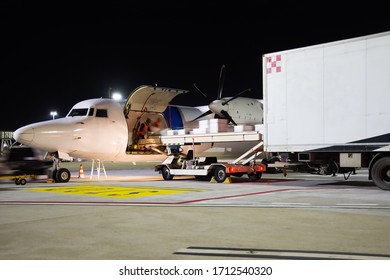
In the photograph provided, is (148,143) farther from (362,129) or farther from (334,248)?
(334,248)

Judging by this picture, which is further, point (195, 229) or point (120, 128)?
point (120, 128)

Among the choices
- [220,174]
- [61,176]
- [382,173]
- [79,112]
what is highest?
[79,112]

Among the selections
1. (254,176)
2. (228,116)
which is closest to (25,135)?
(228,116)

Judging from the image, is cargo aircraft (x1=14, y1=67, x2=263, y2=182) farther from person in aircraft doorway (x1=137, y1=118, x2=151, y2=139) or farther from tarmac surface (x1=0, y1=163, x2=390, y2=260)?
tarmac surface (x1=0, y1=163, x2=390, y2=260)

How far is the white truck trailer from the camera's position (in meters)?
13.5

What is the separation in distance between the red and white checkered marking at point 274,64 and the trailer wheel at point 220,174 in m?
4.86

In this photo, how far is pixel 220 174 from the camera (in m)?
18.6

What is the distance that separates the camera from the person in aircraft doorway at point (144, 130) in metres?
22.9

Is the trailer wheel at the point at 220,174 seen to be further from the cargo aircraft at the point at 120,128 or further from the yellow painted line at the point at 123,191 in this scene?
the yellow painted line at the point at 123,191

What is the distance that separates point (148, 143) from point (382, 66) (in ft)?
40.9

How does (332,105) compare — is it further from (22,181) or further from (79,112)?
(22,181)

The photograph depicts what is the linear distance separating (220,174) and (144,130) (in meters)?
6.31

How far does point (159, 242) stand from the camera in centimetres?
614

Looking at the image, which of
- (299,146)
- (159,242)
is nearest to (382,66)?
(299,146)
